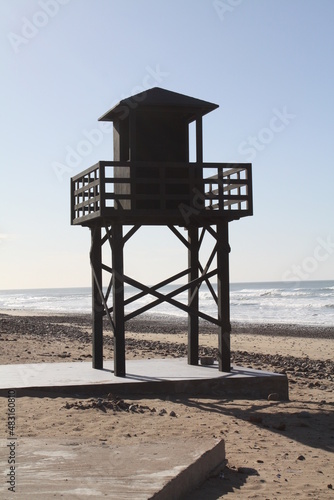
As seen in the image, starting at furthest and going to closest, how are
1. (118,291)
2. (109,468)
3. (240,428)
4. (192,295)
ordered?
(192,295)
(118,291)
(240,428)
(109,468)

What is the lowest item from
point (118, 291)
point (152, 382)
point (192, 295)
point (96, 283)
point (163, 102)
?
point (152, 382)

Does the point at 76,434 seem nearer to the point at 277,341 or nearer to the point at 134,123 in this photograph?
the point at 134,123

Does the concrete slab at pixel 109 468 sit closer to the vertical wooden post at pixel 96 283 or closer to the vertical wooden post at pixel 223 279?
the vertical wooden post at pixel 223 279

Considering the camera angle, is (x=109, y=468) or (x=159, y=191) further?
(x=159, y=191)

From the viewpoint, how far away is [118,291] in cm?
1441

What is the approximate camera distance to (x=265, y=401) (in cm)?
1399

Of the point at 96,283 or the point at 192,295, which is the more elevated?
the point at 96,283

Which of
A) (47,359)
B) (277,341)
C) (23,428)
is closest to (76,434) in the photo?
(23,428)

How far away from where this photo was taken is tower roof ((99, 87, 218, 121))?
49.0 ft

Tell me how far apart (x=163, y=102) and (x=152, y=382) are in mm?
5687

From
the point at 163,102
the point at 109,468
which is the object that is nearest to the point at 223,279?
the point at 163,102

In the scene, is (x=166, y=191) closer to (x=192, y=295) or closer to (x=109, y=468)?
(x=192, y=295)

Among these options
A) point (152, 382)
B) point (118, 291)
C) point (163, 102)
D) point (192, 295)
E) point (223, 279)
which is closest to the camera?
point (152, 382)

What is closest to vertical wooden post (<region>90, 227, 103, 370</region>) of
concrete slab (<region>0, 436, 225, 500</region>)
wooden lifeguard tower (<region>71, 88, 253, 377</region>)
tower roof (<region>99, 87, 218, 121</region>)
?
wooden lifeguard tower (<region>71, 88, 253, 377</region>)
